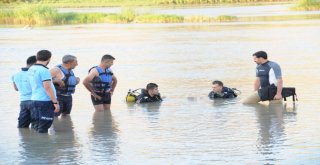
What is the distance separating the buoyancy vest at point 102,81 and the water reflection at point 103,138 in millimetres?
497

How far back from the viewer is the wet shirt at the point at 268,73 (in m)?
15.5

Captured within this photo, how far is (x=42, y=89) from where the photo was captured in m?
12.2

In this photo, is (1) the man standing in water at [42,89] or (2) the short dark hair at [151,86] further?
(2) the short dark hair at [151,86]

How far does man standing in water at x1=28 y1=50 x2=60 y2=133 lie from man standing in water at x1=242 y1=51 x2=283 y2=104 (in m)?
4.73

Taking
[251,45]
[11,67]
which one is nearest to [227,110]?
[11,67]

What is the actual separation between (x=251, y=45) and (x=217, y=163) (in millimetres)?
24325

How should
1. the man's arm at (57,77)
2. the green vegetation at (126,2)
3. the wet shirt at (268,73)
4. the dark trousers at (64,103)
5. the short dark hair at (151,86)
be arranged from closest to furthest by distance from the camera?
the man's arm at (57,77)
the dark trousers at (64,103)
the wet shirt at (268,73)
the short dark hair at (151,86)
the green vegetation at (126,2)

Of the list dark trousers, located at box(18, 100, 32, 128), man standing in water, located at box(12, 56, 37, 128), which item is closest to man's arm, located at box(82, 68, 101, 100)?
dark trousers, located at box(18, 100, 32, 128)

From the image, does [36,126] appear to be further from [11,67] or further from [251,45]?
[251,45]

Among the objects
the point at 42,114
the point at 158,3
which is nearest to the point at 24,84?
the point at 42,114

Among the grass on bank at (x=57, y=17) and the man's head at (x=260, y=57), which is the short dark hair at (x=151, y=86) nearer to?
the man's head at (x=260, y=57)

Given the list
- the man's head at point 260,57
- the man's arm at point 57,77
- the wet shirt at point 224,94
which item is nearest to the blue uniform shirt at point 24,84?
the man's arm at point 57,77

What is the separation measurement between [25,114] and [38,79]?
1532 millimetres

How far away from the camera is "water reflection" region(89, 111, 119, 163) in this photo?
438 inches
